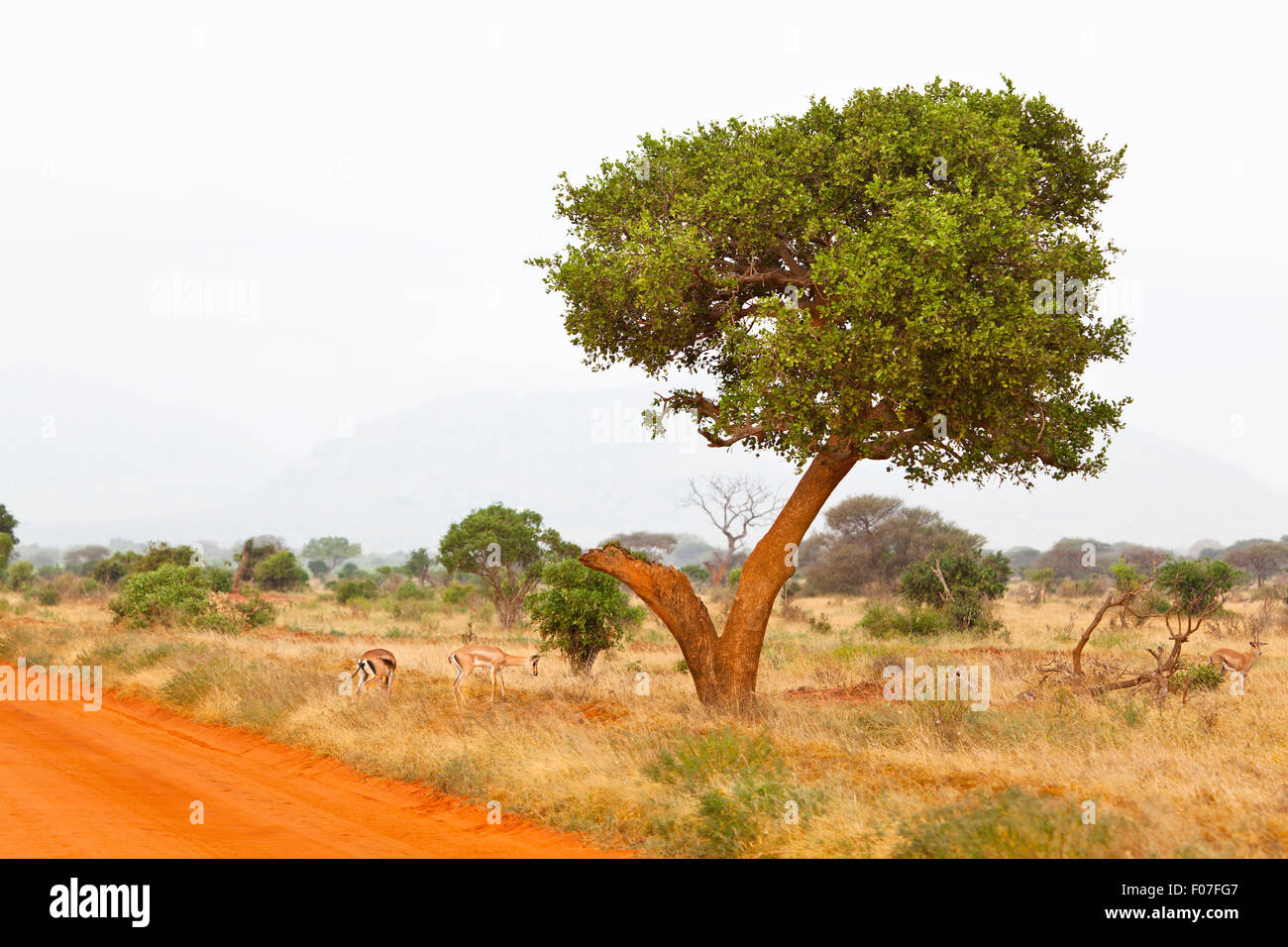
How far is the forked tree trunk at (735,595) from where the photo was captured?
1445cm

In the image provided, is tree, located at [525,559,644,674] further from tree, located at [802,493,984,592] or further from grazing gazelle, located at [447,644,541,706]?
tree, located at [802,493,984,592]

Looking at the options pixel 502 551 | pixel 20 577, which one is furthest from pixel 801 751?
pixel 20 577

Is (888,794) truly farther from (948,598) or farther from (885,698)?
(948,598)

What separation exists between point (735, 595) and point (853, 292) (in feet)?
16.7

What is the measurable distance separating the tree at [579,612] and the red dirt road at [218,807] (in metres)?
6.92

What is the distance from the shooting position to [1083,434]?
14734 mm

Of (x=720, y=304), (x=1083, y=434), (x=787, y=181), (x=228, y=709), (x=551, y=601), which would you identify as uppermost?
(x=787, y=181)

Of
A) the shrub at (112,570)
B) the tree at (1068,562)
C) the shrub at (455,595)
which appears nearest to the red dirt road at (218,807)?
the shrub at (455,595)

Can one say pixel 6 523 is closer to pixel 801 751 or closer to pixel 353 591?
pixel 353 591

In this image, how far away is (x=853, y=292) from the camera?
11.9 meters

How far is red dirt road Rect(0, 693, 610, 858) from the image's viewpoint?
8.80m

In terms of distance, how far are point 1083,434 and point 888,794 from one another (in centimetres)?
812

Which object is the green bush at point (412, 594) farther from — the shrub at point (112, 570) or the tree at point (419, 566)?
the shrub at point (112, 570)
